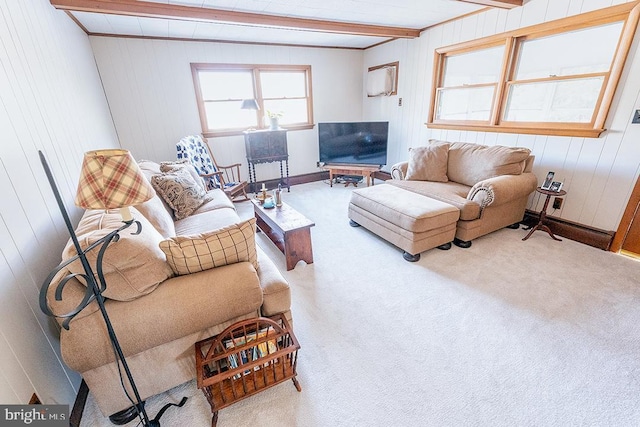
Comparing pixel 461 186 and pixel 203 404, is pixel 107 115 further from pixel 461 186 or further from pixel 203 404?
pixel 461 186

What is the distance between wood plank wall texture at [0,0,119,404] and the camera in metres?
1.11

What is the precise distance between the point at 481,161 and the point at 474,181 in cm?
23

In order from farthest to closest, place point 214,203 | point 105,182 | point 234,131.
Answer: point 234,131
point 214,203
point 105,182

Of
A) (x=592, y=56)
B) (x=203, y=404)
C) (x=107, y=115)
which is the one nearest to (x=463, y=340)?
(x=203, y=404)

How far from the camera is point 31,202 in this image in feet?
4.52

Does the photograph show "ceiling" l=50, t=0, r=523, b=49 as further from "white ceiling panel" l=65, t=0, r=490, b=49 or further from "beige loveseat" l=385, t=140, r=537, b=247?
"beige loveseat" l=385, t=140, r=537, b=247

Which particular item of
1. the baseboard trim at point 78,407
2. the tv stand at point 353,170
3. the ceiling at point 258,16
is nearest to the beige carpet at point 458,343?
the baseboard trim at point 78,407

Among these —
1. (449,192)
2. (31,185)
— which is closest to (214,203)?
(31,185)

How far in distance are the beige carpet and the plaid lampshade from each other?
1.08m

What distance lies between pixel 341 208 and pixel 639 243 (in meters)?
2.96

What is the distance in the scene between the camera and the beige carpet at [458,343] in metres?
1.33

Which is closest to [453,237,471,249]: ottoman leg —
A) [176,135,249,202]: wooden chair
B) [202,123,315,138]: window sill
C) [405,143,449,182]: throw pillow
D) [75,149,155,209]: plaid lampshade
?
[405,143,449,182]: throw pillow

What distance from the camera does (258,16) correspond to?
9.86 feet

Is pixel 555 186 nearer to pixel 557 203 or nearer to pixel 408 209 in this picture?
pixel 557 203
